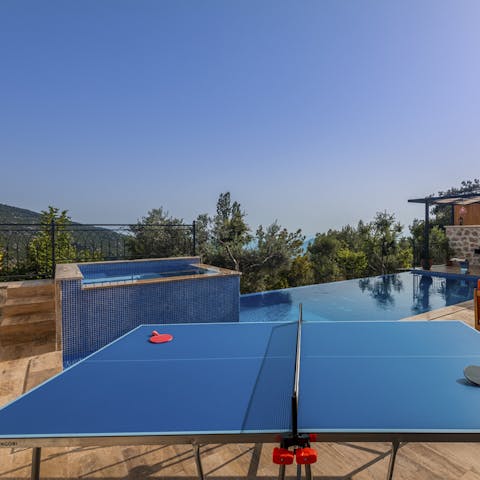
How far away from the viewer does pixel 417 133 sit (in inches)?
481

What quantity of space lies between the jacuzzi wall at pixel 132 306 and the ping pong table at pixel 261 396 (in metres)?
2.37

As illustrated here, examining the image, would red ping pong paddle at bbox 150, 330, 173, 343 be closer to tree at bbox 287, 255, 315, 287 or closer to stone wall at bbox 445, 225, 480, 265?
tree at bbox 287, 255, 315, 287

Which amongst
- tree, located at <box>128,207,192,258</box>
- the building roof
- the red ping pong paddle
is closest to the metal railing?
tree, located at <box>128,207,192,258</box>

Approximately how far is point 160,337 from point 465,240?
14.1m

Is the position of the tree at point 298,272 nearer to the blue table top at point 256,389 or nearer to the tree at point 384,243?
the tree at point 384,243

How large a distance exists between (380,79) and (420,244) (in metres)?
8.38

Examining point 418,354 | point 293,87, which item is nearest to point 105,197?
point 293,87

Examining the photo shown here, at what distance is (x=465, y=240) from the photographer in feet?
40.7

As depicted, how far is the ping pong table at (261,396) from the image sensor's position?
110 cm

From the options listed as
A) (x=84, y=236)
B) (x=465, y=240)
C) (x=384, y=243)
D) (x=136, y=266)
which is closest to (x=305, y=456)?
(x=136, y=266)

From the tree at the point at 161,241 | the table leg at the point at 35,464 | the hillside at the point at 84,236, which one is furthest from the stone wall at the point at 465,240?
the table leg at the point at 35,464

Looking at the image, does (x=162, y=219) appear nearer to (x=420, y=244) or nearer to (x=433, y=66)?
(x=433, y=66)

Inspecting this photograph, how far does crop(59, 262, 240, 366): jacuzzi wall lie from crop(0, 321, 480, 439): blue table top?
232 centimetres

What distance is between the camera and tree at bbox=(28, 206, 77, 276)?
21.7 ft
